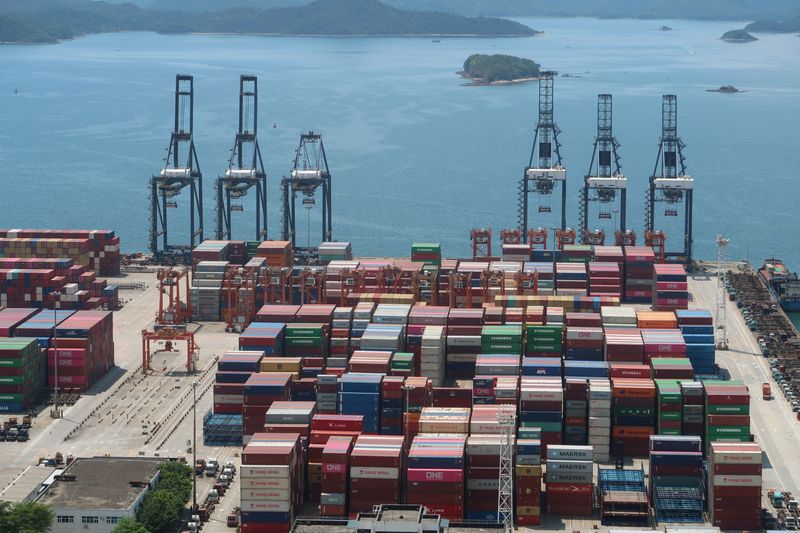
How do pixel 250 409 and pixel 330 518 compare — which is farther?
pixel 250 409

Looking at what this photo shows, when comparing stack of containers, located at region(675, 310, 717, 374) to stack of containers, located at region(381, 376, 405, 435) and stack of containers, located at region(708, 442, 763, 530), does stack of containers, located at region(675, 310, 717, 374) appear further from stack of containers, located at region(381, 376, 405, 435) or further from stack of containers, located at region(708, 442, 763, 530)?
stack of containers, located at region(708, 442, 763, 530)

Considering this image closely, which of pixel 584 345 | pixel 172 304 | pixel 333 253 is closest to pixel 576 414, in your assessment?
pixel 584 345

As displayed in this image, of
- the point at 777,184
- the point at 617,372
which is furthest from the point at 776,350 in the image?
the point at 777,184

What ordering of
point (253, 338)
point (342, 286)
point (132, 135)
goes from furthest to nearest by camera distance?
1. point (132, 135)
2. point (342, 286)
3. point (253, 338)

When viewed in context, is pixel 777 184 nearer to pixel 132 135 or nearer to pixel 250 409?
pixel 132 135

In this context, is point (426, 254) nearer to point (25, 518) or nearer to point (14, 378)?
point (14, 378)

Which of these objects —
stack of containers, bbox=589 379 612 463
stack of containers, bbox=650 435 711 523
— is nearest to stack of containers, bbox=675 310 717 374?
stack of containers, bbox=589 379 612 463

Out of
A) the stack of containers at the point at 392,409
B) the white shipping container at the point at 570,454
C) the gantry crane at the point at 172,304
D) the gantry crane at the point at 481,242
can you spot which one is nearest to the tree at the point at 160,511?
the stack of containers at the point at 392,409
